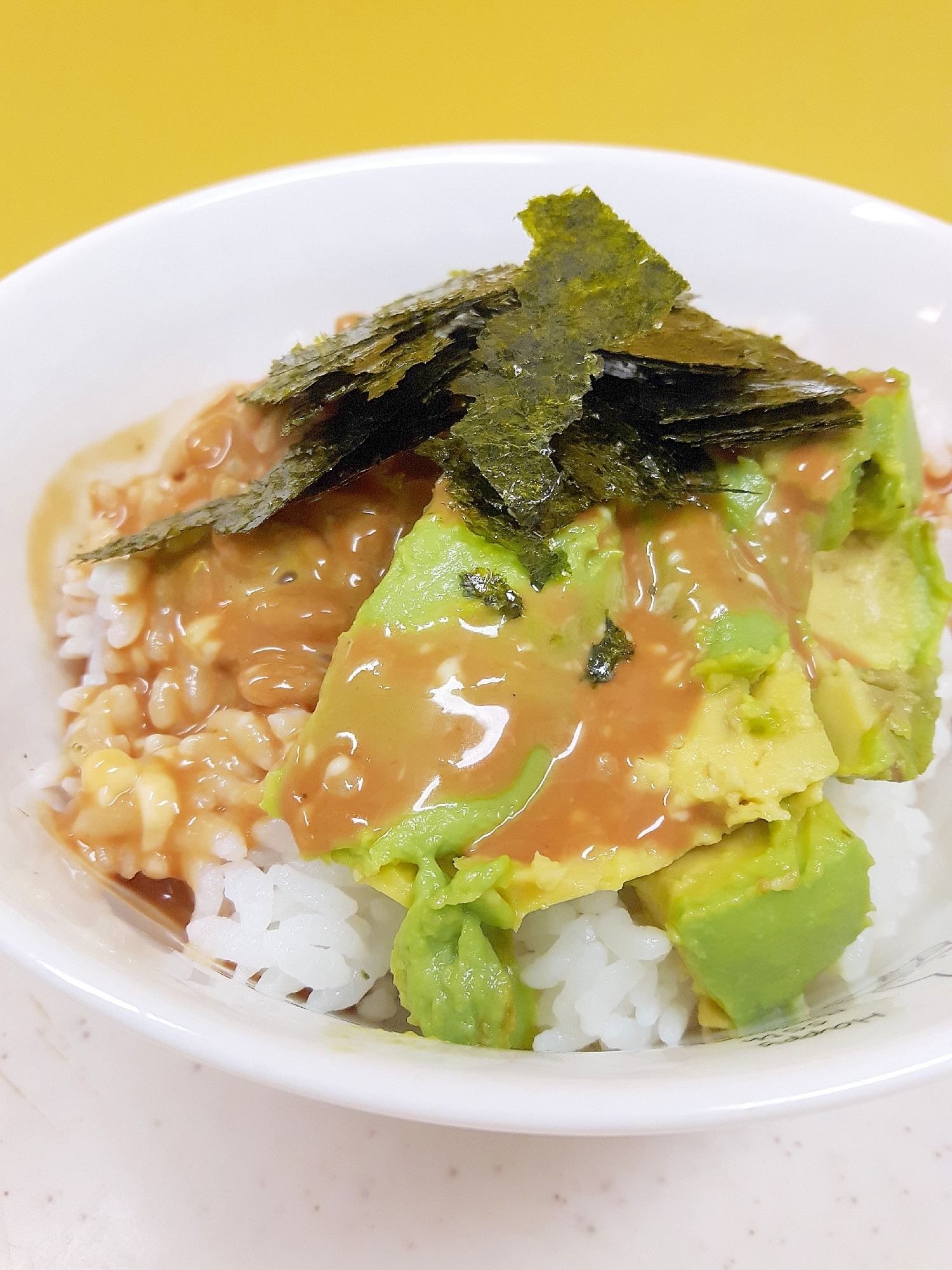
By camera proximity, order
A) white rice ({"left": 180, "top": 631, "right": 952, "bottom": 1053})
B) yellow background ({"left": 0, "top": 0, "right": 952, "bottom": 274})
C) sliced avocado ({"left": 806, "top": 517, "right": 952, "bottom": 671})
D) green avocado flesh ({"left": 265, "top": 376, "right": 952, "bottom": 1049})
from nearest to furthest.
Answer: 1. green avocado flesh ({"left": 265, "top": 376, "right": 952, "bottom": 1049})
2. white rice ({"left": 180, "top": 631, "right": 952, "bottom": 1053})
3. sliced avocado ({"left": 806, "top": 517, "right": 952, "bottom": 671})
4. yellow background ({"left": 0, "top": 0, "right": 952, "bottom": 274})

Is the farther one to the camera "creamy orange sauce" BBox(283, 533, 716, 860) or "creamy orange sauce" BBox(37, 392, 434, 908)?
"creamy orange sauce" BBox(37, 392, 434, 908)

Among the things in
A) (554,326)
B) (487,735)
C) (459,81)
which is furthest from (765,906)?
(459,81)

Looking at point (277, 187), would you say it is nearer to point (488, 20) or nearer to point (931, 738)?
point (931, 738)

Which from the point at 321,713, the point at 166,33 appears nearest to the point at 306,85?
the point at 166,33

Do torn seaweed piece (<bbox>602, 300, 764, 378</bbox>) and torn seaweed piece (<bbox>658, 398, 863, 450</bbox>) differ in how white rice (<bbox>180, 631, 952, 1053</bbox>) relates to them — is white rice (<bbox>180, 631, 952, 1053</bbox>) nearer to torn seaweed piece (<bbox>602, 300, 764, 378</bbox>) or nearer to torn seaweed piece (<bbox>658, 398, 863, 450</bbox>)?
torn seaweed piece (<bbox>658, 398, 863, 450</bbox>)

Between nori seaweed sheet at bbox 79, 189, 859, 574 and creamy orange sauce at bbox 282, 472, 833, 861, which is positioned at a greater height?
nori seaweed sheet at bbox 79, 189, 859, 574

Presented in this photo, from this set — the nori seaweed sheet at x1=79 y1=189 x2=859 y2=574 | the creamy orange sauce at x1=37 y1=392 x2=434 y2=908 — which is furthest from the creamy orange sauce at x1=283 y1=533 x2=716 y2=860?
the creamy orange sauce at x1=37 y1=392 x2=434 y2=908

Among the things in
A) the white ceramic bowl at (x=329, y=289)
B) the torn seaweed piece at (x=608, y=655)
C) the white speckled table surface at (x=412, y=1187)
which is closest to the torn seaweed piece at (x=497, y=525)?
the torn seaweed piece at (x=608, y=655)
